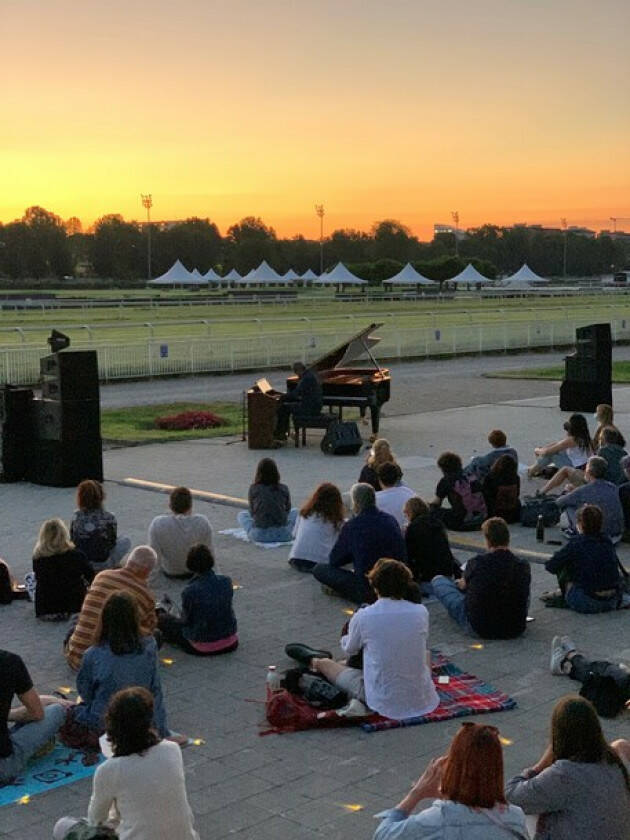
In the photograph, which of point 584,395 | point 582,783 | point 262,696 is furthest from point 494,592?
point 584,395

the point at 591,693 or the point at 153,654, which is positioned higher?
the point at 153,654

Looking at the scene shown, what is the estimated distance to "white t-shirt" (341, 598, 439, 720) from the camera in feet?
23.9

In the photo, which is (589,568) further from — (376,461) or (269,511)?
(269,511)

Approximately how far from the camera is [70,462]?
54.1 ft

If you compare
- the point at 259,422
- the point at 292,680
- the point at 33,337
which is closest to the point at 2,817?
the point at 292,680

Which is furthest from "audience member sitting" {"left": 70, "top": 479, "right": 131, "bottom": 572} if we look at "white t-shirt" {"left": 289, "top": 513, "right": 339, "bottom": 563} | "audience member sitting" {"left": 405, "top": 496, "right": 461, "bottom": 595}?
"audience member sitting" {"left": 405, "top": 496, "right": 461, "bottom": 595}

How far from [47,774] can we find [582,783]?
3.20 meters

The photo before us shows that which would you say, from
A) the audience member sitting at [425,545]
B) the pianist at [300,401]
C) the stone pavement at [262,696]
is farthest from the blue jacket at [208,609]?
the pianist at [300,401]

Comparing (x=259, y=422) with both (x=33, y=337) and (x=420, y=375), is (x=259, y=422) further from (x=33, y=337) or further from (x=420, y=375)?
(x=33, y=337)

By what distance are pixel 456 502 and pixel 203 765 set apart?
21.0 ft

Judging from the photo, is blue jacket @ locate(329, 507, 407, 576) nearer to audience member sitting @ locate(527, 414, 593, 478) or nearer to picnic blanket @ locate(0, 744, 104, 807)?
picnic blanket @ locate(0, 744, 104, 807)

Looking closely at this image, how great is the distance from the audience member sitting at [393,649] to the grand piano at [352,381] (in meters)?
13.2

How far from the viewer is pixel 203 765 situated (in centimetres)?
685

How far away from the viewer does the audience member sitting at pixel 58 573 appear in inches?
370
